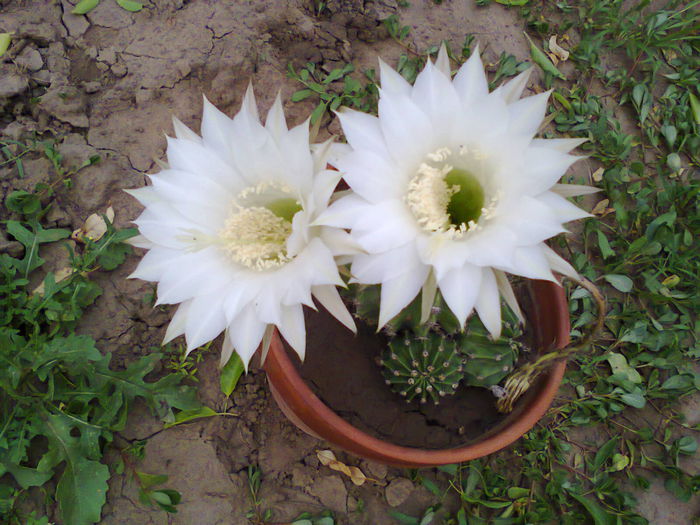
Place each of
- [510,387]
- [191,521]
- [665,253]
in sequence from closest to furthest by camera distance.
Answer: [510,387], [191,521], [665,253]

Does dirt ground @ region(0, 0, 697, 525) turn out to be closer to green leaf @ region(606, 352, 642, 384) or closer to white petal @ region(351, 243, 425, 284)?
green leaf @ region(606, 352, 642, 384)

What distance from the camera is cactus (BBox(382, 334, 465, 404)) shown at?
1.00 m

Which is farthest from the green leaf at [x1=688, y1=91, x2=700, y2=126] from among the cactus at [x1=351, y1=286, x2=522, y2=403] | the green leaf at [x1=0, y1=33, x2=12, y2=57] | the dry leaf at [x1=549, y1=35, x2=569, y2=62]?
the green leaf at [x1=0, y1=33, x2=12, y2=57]

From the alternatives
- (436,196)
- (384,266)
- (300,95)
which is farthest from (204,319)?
(300,95)

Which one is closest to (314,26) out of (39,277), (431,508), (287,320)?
(39,277)

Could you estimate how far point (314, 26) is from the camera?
169 cm

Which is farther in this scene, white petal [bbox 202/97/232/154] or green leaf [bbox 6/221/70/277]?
green leaf [bbox 6/221/70/277]

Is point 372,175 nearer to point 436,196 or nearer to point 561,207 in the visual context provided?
point 436,196

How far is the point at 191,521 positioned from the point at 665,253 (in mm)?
1526

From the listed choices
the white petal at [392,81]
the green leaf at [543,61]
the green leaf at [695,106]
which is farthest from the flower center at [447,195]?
the green leaf at [695,106]

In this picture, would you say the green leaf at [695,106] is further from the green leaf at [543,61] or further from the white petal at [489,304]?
the white petal at [489,304]

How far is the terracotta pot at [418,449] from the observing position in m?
1.00

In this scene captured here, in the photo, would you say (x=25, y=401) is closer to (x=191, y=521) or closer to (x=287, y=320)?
(x=191, y=521)

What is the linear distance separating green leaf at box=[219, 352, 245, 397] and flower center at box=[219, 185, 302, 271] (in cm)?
55
